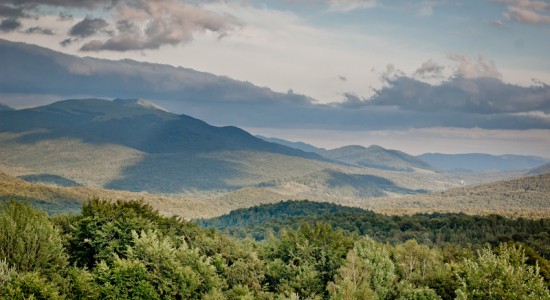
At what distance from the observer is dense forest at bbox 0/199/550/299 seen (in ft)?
205

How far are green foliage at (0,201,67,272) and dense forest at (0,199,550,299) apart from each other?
0.11m

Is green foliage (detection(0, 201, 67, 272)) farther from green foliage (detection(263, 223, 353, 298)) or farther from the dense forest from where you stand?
green foliage (detection(263, 223, 353, 298))

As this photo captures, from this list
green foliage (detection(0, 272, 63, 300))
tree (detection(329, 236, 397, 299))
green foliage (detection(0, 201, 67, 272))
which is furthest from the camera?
tree (detection(329, 236, 397, 299))

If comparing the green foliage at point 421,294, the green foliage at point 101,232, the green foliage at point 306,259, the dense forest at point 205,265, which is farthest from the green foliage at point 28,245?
the green foliage at point 421,294

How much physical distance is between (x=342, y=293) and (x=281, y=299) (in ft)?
28.9

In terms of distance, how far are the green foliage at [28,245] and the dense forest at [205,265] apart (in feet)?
0.37

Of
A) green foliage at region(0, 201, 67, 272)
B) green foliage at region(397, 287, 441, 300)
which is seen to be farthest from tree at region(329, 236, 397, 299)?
green foliage at region(0, 201, 67, 272)

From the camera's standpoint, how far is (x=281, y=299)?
6919cm

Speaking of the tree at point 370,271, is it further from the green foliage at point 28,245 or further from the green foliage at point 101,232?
the green foliage at point 28,245

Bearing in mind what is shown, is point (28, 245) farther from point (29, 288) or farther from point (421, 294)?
point (421, 294)

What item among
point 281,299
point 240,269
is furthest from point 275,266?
point 281,299

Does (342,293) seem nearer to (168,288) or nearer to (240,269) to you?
(168,288)

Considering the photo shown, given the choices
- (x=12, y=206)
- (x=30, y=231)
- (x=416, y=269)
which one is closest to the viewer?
(x=30, y=231)

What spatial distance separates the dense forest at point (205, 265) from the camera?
205 ft
